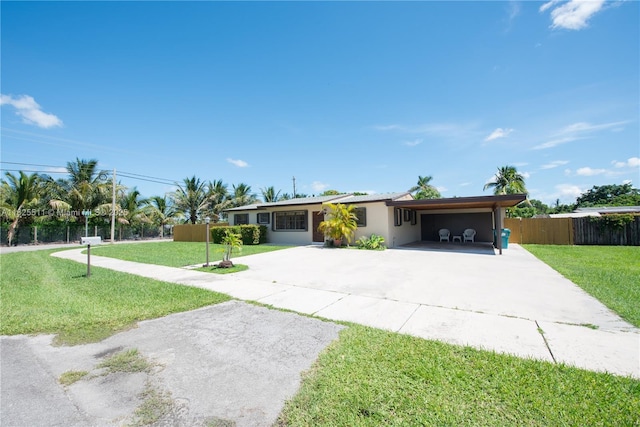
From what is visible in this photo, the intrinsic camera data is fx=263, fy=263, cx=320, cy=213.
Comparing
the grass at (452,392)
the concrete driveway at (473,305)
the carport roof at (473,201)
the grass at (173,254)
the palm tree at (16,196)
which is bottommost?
the concrete driveway at (473,305)

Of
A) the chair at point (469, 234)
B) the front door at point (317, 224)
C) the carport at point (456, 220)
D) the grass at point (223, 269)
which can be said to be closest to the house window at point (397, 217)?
the carport at point (456, 220)

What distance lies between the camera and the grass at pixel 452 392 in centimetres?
199

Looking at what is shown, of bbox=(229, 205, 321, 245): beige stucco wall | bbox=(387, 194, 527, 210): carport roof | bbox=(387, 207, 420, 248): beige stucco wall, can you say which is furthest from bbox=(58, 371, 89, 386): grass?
bbox=(229, 205, 321, 245): beige stucco wall

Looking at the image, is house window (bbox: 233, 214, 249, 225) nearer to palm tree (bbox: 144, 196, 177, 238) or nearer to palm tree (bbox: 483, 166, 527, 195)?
palm tree (bbox: 144, 196, 177, 238)

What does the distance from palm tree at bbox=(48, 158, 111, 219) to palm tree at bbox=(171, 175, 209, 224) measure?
585cm

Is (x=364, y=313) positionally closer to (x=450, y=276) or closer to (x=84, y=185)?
(x=450, y=276)

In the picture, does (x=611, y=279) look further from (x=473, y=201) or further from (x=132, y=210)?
(x=132, y=210)

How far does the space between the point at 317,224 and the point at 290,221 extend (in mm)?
2094

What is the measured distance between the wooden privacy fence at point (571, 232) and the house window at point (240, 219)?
17.0 m

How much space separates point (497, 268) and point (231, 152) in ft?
70.2

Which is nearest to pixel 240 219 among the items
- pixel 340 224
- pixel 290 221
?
pixel 290 221

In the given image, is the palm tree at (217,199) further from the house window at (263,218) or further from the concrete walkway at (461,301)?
Answer: the concrete walkway at (461,301)

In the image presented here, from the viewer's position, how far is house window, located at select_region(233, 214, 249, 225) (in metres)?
19.4

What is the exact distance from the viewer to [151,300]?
5.19m
